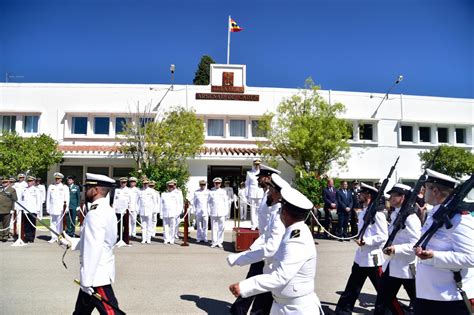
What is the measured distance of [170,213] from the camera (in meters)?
11.8

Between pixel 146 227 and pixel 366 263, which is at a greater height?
pixel 366 263

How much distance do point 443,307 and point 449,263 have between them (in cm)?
47

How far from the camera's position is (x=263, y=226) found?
207 inches

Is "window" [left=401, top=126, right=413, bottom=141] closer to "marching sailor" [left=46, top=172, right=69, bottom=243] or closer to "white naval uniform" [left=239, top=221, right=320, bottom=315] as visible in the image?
"marching sailor" [left=46, top=172, right=69, bottom=243]

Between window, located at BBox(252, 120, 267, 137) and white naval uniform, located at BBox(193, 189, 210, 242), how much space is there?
7665mm

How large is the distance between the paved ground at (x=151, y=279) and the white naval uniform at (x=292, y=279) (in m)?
1.81

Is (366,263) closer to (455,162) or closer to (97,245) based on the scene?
(97,245)

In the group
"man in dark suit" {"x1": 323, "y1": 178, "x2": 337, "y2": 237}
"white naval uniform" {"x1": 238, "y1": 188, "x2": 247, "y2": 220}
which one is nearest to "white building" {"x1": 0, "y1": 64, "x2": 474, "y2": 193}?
"white naval uniform" {"x1": 238, "y1": 188, "x2": 247, "y2": 220}

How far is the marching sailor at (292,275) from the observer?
2.79 m

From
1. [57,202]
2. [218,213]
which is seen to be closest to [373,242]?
[218,213]

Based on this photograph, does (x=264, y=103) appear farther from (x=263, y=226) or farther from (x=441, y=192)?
(x=441, y=192)

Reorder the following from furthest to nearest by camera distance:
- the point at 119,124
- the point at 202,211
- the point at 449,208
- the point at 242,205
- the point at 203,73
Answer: the point at 203,73 < the point at 119,124 < the point at 242,205 < the point at 202,211 < the point at 449,208

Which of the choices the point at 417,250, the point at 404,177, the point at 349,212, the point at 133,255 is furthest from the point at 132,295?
the point at 404,177

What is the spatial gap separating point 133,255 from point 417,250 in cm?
782
